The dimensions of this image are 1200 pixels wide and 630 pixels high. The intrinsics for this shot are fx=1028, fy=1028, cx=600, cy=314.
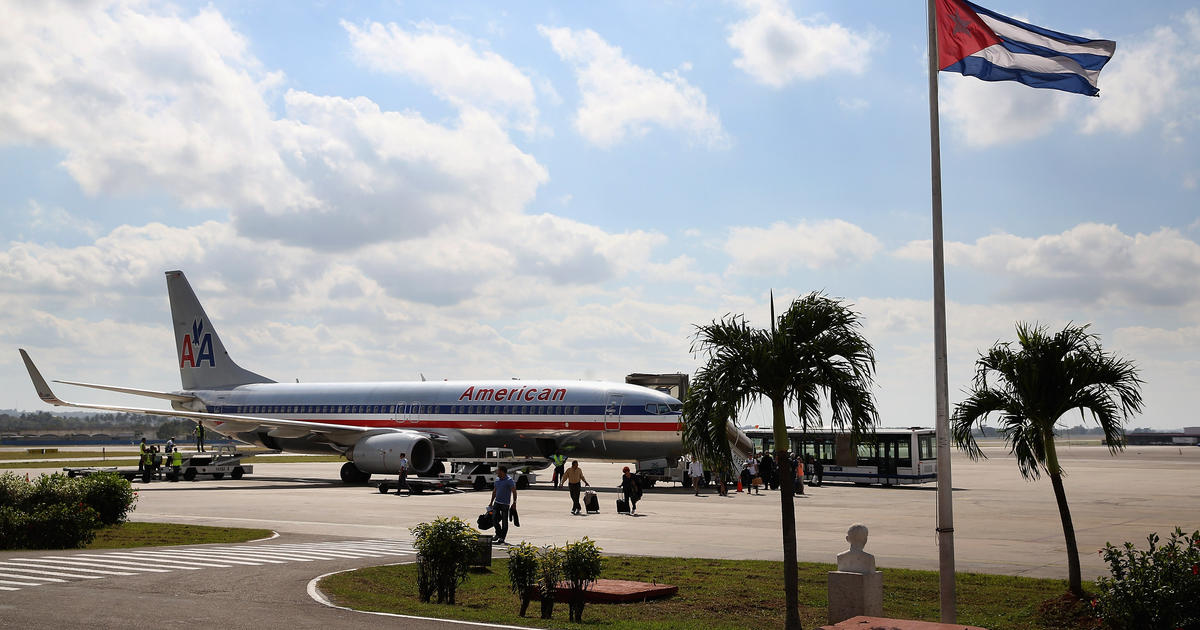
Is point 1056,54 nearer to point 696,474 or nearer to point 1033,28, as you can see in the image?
point 1033,28

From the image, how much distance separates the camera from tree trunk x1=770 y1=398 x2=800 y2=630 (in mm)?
12812

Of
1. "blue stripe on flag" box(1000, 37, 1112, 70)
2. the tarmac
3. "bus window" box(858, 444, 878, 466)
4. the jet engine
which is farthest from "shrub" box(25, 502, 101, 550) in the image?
"bus window" box(858, 444, 878, 466)

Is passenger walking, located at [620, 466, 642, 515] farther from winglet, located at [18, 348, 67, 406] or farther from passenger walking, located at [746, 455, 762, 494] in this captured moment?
winglet, located at [18, 348, 67, 406]

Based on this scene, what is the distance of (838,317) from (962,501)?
25.4 m

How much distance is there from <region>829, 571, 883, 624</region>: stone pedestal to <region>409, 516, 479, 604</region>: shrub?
5338 millimetres

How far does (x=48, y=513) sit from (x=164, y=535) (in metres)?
2.89

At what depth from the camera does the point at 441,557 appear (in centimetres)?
1452

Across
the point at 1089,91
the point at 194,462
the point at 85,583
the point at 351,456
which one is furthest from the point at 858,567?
the point at 194,462

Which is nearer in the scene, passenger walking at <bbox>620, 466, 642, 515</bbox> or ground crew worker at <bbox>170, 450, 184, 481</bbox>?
passenger walking at <bbox>620, 466, 642, 515</bbox>

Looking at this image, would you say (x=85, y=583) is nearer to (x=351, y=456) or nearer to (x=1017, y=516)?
(x=1017, y=516)

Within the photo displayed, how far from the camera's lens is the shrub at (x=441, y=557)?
14.5m

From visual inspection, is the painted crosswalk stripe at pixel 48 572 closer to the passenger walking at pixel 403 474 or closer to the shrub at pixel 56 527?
the shrub at pixel 56 527

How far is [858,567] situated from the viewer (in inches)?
476

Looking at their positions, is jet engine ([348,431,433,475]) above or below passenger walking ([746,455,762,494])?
above
